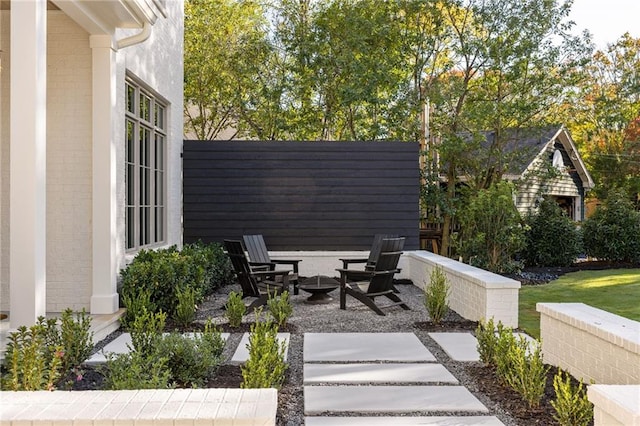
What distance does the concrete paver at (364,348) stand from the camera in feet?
16.7

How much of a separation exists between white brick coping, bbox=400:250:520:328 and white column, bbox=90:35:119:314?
3766mm

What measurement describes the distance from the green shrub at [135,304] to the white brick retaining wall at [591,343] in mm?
3757

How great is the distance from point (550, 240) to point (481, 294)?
775 cm

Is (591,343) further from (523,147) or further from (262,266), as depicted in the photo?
(523,147)

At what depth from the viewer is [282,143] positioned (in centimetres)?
1100

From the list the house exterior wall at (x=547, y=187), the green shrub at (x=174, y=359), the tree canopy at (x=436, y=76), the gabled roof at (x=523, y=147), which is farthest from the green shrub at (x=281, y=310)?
the gabled roof at (x=523, y=147)

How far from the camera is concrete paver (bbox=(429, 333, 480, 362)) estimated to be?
5176 millimetres

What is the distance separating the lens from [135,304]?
20.7ft

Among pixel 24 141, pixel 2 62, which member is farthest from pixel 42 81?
pixel 2 62

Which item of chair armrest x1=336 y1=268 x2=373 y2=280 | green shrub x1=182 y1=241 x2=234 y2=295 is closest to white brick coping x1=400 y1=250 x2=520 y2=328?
chair armrest x1=336 y1=268 x2=373 y2=280

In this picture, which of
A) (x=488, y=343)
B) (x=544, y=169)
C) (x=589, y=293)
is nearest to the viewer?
(x=488, y=343)

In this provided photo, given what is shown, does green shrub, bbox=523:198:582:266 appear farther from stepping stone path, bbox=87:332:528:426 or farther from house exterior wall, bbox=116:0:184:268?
stepping stone path, bbox=87:332:528:426

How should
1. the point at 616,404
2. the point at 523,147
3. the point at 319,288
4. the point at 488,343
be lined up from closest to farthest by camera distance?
the point at 616,404 < the point at 488,343 < the point at 319,288 < the point at 523,147

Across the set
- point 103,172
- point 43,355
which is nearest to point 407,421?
point 43,355
